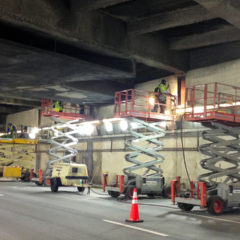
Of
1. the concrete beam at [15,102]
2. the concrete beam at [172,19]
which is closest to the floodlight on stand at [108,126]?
the concrete beam at [15,102]

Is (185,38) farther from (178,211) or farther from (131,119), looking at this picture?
(178,211)

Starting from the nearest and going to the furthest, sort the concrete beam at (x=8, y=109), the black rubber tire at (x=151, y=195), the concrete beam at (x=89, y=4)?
the concrete beam at (x=89, y=4)
the black rubber tire at (x=151, y=195)
the concrete beam at (x=8, y=109)

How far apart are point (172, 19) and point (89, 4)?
3302 mm

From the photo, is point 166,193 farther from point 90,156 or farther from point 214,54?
point 90,156

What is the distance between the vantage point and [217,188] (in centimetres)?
1347

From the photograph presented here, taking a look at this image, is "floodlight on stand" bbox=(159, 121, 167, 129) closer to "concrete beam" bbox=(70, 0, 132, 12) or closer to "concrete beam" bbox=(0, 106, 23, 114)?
"concrete beam" bbox=(70, 0, 132, 12)

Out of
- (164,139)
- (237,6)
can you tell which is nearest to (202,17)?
(237,6)

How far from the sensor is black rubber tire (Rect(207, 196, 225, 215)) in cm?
1298

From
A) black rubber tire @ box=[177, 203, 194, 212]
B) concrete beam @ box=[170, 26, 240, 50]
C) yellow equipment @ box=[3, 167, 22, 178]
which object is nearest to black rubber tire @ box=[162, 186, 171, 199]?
black rubber tire @ box=[177, 203, 194, 212]

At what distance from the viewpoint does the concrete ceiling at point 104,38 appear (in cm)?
→ 1208

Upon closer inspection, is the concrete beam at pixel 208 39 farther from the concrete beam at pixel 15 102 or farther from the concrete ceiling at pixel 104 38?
the concrete beam at pixel 15 102

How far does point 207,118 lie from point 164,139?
7659mm

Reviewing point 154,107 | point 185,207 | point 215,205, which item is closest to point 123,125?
point 154,107

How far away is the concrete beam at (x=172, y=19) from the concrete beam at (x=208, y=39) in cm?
267
